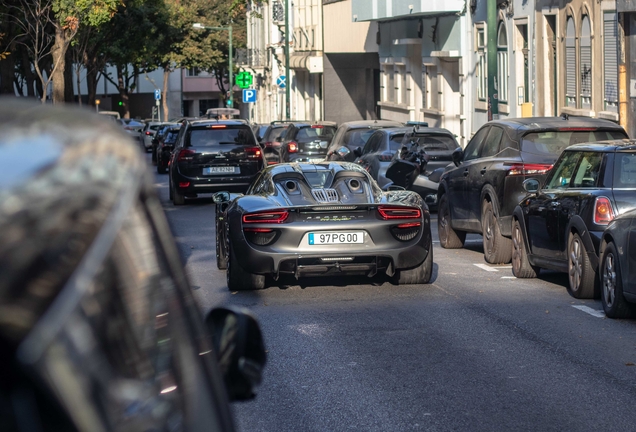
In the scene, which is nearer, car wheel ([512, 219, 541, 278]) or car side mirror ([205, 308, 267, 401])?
car side mirror ([205, 308, 267, 401])

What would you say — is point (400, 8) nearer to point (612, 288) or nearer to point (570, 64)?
point (570, 64)

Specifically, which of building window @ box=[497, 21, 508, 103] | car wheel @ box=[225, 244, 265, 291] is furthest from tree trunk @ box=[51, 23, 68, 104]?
car wheel @ box=[225, 244, 265, 291]

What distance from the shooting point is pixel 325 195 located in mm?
10328

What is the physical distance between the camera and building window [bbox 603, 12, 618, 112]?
71.4 ft

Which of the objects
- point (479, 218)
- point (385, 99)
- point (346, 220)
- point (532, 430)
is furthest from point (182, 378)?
point (385, 99)

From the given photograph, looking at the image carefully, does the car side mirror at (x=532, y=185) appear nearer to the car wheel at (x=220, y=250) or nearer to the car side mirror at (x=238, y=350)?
the car wheel at (x=220, y=250)

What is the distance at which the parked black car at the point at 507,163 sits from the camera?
12359 millimetres

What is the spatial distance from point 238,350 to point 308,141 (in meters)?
25.7

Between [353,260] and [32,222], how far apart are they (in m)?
8.43

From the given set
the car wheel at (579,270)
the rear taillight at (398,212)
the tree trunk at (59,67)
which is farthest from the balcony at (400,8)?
the car wheel at (579,270)

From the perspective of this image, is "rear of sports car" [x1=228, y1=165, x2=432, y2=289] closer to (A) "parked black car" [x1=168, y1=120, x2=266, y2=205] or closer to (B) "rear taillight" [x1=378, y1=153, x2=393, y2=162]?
(B) "rear taillight" [x1=378, y1=153, x2=393, y2=162]

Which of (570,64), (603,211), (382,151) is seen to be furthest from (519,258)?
(570,64)

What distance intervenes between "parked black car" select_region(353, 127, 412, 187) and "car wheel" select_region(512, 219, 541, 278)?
7888mm

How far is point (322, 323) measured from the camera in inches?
343
